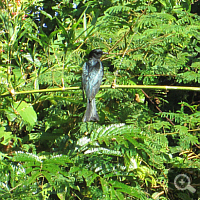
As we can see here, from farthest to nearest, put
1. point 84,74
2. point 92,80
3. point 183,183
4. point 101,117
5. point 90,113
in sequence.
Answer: point 183,183 < point 101,117 < point 84,74 < point 92,80 < point 90,113

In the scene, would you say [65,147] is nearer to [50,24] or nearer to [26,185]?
→ [26,185]

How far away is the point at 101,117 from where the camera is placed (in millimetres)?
2805

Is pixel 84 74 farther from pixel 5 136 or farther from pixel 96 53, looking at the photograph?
pixel 5 136

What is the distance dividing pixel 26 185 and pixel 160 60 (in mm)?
1800

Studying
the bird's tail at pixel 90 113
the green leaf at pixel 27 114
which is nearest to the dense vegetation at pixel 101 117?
the green leaf at pixel 27 114

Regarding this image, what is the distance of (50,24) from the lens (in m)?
3.60

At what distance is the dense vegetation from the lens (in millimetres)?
2207

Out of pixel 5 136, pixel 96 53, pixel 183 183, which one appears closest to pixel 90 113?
pixel 96 53

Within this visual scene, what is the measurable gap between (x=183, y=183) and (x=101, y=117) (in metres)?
1.22

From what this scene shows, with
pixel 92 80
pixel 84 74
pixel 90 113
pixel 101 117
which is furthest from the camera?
pixel 101 117

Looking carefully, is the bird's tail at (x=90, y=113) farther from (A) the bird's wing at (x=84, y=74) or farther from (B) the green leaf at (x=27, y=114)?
(B) the green leaf at (x=27, y=114)

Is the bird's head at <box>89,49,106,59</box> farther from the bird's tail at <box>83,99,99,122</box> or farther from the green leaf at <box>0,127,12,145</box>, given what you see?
the green leaf at <box>0,127,12,145</box>

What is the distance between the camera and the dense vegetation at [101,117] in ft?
7.24

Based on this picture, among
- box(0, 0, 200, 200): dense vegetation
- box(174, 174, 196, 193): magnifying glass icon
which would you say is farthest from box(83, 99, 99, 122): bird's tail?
box(174, 174, 196, 193): magnifying glass icon
